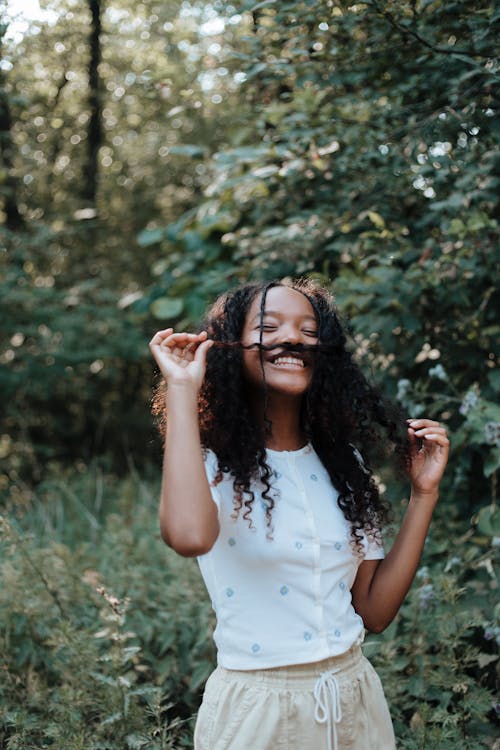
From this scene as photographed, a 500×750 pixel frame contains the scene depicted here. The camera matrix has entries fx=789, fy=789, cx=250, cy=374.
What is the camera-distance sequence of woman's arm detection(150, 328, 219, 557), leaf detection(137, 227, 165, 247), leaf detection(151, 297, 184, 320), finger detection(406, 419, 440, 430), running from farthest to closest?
leaf detection(137, 227, 165, 247) < leaf detection(151, 297, 184, 320) < finger detection(406, 419, 440, 430) < woman's arm detection(150, 328, 219, 557)

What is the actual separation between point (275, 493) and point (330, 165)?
2304 mm

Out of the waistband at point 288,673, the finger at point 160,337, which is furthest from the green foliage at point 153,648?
the finger at point 160,337

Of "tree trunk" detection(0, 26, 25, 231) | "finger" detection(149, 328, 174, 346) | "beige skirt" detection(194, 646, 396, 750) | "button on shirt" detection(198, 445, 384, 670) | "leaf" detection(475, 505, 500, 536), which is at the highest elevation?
"finger" detection(149, 328, 174, 346)

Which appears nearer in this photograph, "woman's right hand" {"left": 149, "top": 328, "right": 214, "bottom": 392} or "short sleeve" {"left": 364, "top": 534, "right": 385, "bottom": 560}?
"woman's right hand" {"left": 149, "top": 328, "right": 214, "bottom": 392}

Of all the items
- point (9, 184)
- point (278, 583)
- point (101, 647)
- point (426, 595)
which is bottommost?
point (9, 184)

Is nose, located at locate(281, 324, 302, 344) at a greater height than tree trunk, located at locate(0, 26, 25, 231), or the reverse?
nose, located at locate(281, 324, 302, 344)

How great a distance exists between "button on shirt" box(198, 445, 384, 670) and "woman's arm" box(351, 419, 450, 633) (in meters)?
0.12

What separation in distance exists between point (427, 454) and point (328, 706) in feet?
1.93

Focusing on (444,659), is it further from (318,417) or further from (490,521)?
(318,417)

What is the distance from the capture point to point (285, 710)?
1.50m

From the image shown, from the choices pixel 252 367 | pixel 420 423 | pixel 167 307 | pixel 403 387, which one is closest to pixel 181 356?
pixel 252 367

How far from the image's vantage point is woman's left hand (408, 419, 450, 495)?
1.75 metres

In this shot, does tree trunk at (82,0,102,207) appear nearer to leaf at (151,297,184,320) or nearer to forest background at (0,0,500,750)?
forest background at (0,0,500,750)

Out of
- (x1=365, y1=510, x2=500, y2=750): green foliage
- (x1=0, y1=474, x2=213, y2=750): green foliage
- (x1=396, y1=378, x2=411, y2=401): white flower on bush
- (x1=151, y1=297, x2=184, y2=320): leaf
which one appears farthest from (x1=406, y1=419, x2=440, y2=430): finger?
(x1=151, y1=297, x2=184, y2=320): leaf
